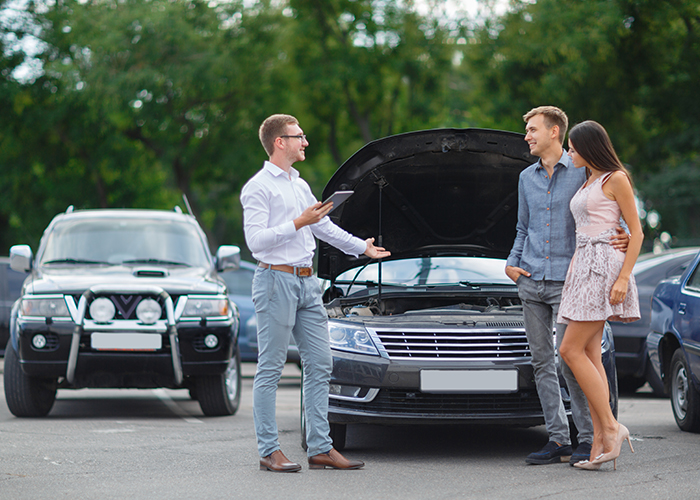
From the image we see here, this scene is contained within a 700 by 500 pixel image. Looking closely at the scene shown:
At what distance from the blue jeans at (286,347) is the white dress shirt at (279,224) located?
0.39 ft

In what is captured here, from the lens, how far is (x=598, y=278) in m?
4.99

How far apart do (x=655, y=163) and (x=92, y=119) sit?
15412 mm

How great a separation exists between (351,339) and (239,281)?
711cm

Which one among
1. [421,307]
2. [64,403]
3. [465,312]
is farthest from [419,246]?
[64,403]

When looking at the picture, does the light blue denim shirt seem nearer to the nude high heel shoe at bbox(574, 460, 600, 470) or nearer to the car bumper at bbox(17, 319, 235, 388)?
the nude high heel shoe at bbox(574, 460, 600, 470)

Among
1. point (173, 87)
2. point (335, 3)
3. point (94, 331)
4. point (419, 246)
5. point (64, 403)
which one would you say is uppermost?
point (335, 3)

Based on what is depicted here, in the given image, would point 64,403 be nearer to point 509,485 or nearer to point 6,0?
point 509,485

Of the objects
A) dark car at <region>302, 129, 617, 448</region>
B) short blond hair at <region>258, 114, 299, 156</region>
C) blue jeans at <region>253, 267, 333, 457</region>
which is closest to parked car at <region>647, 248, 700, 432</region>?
dark car at <region>302, 129, 617, 448</region>

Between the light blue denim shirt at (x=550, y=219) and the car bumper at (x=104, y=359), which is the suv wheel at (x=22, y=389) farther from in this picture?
the light blue denim shirt at (x=550, y=219)

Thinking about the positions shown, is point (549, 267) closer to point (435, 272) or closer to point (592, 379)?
point (592, 379)

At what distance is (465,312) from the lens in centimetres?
601

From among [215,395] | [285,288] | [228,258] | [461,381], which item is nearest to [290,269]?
[285,288]

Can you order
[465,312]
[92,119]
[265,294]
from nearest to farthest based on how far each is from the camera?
[265,294], [465,312], [92,119]

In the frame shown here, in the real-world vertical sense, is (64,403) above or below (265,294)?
below
